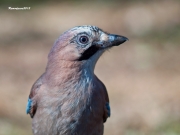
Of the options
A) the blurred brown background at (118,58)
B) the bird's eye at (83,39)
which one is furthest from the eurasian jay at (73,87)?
the blurred brown background at (118,58)

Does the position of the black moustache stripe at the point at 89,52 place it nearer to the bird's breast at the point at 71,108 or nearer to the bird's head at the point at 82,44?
the bird's head at the point at 82,44

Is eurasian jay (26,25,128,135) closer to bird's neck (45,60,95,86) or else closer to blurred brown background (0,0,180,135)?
bird's neck (45,60,95,86)

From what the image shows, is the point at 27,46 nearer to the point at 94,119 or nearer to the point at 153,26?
the point at 153,26

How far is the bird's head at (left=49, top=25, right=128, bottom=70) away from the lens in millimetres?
5898

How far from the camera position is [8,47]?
13.8 metres

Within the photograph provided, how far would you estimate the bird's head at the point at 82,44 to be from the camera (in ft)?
19.4

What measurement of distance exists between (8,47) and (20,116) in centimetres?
477

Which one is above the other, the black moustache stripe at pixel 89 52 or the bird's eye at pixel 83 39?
the bird's eye at pixel 83 39

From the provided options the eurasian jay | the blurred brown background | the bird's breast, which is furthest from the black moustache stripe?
the blurred brown background

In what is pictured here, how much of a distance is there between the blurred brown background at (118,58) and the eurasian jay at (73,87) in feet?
7.54

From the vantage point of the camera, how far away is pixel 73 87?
19.2 feet

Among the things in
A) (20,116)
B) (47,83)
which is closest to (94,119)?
(47,83)

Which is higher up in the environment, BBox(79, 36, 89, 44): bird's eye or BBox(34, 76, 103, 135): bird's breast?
BBox(79, 36, 89, 44): bird's eye

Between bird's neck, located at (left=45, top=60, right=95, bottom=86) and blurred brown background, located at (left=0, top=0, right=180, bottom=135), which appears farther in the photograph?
blurred brown background, located at (left=0, top=0, right=180, bottom=135)
